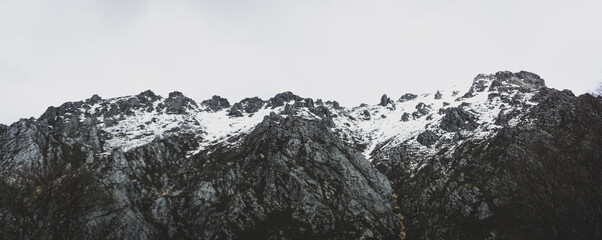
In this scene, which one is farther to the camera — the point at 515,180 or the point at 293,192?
the point at 293,192

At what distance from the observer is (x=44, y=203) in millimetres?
24781

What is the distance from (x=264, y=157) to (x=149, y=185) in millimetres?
36493

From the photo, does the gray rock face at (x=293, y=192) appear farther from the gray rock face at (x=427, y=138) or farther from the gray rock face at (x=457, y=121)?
the gray rock face at (x=457, y=121)

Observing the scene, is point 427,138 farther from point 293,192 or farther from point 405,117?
point 293,192

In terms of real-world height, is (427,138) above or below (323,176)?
above

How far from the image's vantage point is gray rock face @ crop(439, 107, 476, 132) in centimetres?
12912

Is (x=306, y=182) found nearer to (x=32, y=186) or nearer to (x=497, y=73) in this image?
(x=32, y=186)

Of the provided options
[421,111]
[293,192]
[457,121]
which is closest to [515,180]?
[293,192]

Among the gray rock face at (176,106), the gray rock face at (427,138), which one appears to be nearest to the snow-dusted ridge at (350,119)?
the gray rock face at (176,106)

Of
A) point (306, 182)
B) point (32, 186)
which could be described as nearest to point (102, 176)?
point (306, 182)

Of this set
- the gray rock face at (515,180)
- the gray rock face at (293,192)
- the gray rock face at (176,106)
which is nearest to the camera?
the gray rock face at (515,180)

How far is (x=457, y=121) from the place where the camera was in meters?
132

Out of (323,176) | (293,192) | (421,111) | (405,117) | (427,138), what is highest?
(421,111)

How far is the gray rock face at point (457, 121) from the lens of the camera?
129 m
